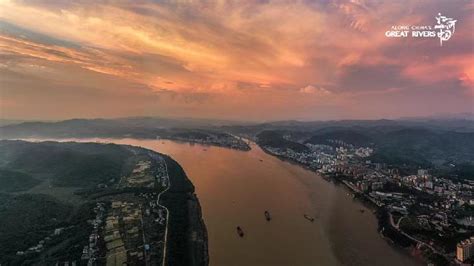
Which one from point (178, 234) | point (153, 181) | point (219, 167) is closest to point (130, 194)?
point (153, 181)

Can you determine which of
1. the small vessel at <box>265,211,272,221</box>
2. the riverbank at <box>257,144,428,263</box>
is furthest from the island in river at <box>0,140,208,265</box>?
the riverbank at <box>257,144,428,263</box>

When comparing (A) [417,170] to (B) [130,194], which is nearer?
(B) [130,194]

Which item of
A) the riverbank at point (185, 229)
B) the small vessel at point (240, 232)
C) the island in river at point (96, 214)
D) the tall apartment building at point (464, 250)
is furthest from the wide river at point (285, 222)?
the tall apartment building at point (464, 250)

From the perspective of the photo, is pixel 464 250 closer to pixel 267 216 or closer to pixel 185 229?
pixel 267 216

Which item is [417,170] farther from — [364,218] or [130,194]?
[130,194]

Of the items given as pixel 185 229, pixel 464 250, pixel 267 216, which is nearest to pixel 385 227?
pixel 464 250

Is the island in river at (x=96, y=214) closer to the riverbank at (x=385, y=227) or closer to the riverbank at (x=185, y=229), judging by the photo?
the riverbank at (x=185, y=229)
